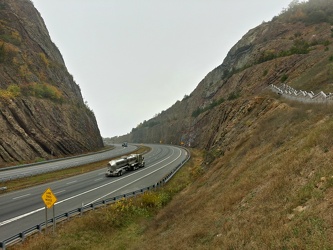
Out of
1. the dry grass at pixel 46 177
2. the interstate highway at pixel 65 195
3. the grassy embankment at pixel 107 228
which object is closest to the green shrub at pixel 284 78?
the interstate highway at pixel 65 195

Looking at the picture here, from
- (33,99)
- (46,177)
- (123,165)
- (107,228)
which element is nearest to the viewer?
(107,228)

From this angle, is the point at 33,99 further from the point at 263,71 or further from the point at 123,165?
the point at 263,71

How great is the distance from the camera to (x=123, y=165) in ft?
137

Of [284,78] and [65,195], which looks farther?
[284,78]

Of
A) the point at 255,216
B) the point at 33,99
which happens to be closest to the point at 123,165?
the point at 33,99

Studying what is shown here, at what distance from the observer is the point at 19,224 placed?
18609 millimetres

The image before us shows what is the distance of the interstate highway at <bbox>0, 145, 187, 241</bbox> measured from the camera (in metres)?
19.4

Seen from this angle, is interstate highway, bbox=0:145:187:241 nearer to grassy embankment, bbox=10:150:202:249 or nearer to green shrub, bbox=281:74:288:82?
grassy embankment, bbox=10:150:202:249

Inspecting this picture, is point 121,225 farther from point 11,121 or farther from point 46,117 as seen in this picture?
point 46,117

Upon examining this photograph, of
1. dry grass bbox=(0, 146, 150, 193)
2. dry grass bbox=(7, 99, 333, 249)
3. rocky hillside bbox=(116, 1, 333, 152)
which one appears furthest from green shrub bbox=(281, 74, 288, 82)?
dry grass bbox=(0, 146, 150, 193)

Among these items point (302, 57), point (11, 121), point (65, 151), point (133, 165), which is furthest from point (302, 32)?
point (11, 121)

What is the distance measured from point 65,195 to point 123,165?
571 inches

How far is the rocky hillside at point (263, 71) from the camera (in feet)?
127

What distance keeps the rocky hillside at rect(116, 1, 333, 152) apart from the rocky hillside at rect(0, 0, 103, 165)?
31.1 meters
